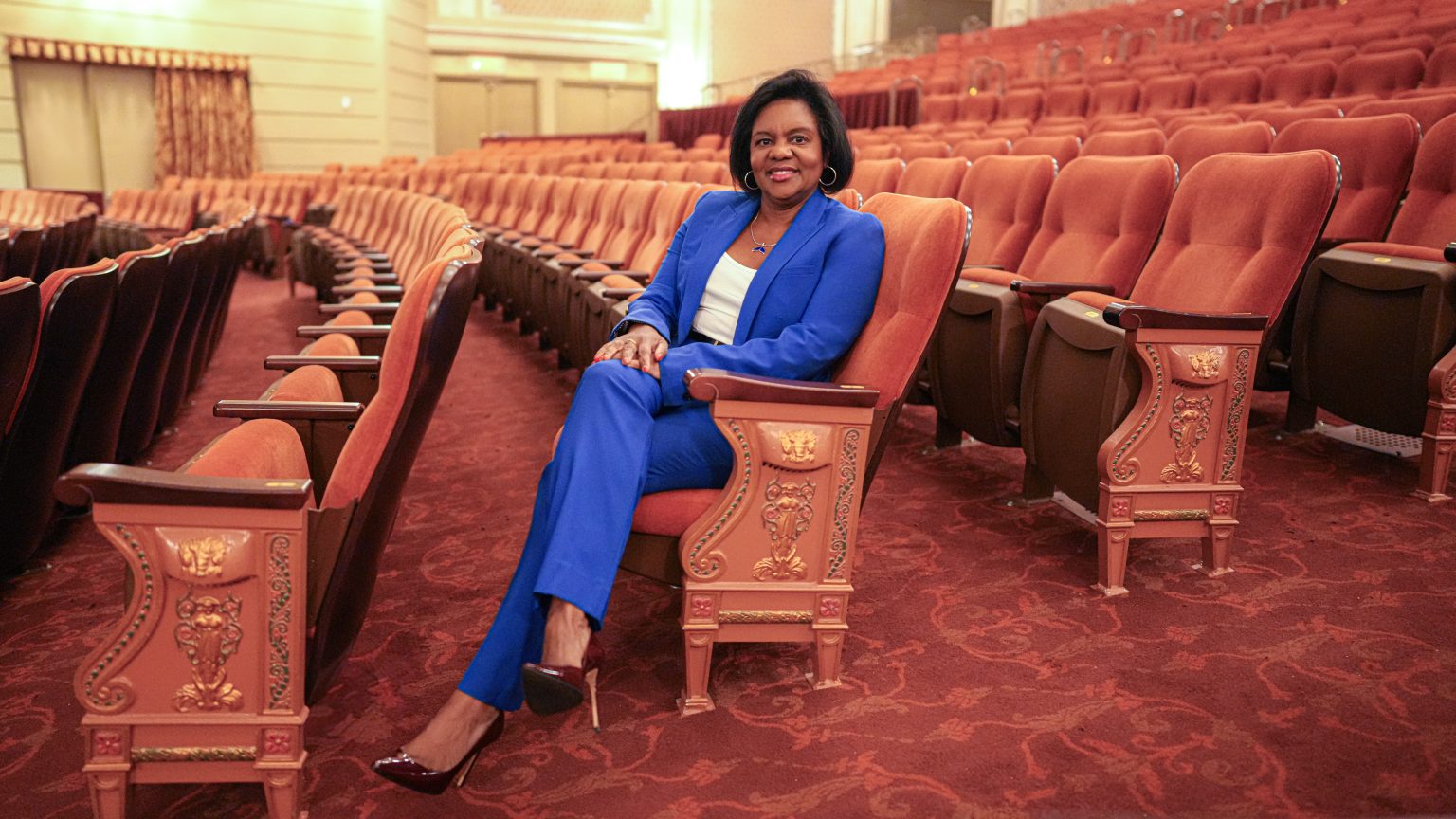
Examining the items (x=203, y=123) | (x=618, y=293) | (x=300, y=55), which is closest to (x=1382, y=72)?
(x=618, y=293)

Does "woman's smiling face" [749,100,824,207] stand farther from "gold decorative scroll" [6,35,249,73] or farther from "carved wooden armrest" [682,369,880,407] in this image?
"gold decorative scroll" [6,35,249,73]

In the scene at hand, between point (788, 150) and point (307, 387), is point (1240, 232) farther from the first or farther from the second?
point (307, 387)

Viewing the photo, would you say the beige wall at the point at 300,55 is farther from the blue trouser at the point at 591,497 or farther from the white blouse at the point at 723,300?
the blue trouser at the point at 591,497

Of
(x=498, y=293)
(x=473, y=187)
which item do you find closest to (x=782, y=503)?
(x=498, y=293)

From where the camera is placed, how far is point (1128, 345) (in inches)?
42.2

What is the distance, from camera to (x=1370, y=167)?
61.0 inches

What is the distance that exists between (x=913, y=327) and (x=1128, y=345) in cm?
29

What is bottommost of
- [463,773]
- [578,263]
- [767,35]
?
[463,773]

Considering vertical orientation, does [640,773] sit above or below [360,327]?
below

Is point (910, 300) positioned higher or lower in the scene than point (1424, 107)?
lower

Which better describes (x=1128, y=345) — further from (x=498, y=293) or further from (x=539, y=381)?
(x=498, y=293)

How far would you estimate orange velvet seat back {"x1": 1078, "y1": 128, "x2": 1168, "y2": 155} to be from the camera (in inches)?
77.7

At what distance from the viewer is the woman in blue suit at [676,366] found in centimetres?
77

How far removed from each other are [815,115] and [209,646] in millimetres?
721
